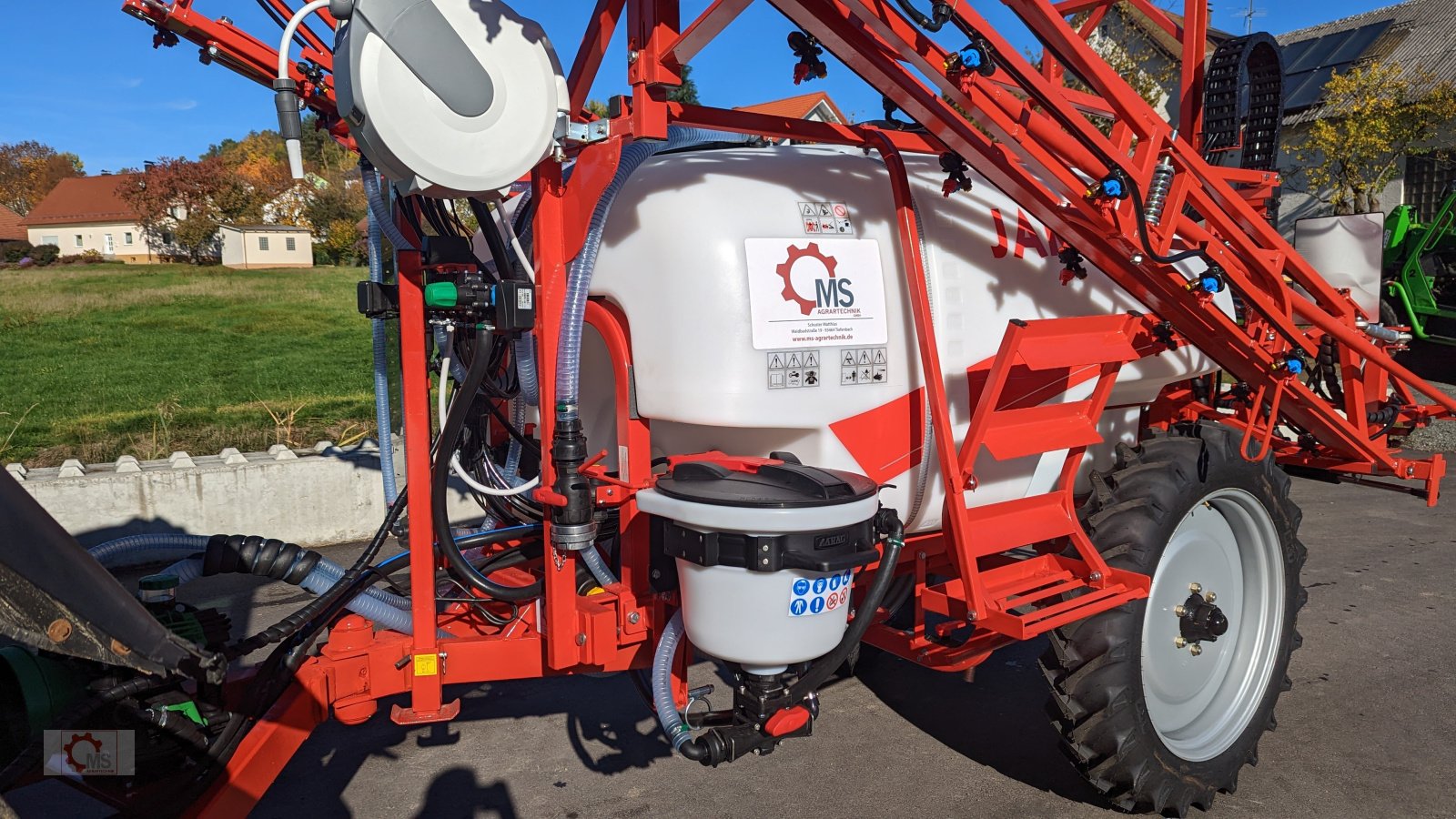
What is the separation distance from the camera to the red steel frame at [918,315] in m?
2.45

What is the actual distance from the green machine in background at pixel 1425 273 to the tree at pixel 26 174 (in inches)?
3202

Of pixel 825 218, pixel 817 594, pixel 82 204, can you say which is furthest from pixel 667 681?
pixel 82 204

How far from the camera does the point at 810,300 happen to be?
269 centimetres

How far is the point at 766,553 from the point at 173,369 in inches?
526

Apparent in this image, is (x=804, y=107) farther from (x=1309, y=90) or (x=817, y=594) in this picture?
(x=1309, y=90)

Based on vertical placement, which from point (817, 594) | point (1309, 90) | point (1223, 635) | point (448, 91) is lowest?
point (1223, 635)

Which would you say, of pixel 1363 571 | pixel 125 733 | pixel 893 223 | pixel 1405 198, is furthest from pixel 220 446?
pixel 1405 198

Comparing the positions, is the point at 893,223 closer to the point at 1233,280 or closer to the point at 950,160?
the point at 950,160

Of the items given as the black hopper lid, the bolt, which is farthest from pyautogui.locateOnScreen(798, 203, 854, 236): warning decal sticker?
the bolt

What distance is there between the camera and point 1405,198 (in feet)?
66.3

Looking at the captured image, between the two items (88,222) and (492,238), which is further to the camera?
(88,222)

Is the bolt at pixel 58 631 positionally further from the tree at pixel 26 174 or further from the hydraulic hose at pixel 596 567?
the tree at pixel 26 174

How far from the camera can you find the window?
1925cm

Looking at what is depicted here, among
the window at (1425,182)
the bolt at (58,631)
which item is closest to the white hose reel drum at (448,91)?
the bolt at (58,631)
